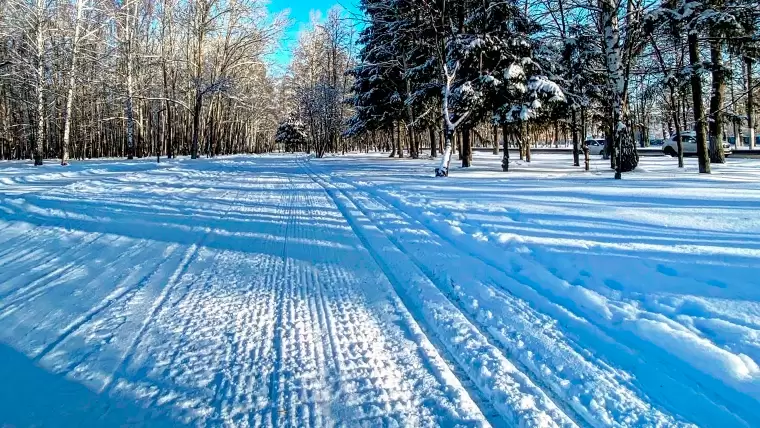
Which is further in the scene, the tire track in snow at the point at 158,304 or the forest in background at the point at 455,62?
the forest in background at the point at 455,62

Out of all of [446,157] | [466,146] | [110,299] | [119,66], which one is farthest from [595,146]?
[110,299]

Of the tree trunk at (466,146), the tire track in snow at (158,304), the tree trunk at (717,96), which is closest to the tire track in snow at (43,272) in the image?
the tire track in snow at (158,304)

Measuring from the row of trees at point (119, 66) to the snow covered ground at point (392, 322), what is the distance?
49.6 feet

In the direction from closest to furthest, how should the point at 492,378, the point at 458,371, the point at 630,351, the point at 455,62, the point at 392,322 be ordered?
1. the point at 492,378
2. the point at 458,371
3. the point at 630,351
4. the point at 392,322
5. the point at 455,62

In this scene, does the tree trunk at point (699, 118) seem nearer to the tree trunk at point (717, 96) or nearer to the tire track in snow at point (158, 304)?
the tree trunk at point (717, 96)

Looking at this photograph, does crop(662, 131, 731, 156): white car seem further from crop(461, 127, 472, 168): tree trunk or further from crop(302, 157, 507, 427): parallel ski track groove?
crop(302, 157, 507, 427): parallel ski track groove

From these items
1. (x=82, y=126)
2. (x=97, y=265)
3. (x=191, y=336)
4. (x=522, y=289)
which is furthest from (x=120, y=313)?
(x=82, y=126)

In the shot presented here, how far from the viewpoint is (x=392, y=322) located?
129 inches

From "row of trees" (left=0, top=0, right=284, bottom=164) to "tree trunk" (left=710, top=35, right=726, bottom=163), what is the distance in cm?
2372

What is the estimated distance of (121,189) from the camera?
11.9m

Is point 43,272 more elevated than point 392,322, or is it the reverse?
point 43,272

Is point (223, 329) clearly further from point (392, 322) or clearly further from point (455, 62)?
point (455, 62)

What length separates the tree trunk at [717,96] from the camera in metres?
14.0

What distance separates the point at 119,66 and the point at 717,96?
36997mm
